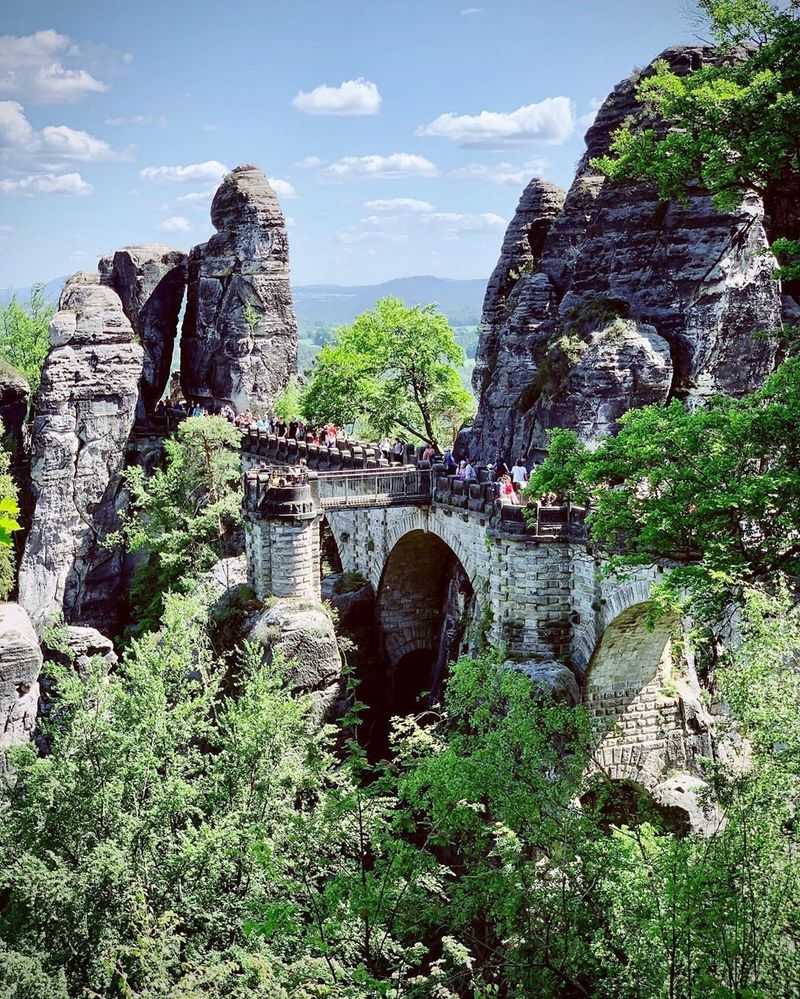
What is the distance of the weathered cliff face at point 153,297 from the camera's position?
59.0 meters

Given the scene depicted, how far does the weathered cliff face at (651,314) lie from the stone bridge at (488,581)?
12.7 feet

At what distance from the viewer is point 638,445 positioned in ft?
50.6

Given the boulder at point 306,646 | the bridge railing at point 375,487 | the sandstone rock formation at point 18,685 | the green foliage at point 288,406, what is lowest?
the sandstone rock formation at point 18,685

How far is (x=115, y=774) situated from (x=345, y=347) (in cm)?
3356

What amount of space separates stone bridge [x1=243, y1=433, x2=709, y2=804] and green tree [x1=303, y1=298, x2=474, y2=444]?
1160 cm

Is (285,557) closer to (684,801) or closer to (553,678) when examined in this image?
(553,678)

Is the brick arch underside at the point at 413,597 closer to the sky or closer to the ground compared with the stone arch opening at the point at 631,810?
closer to the sky

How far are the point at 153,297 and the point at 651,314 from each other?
33033 millimetres

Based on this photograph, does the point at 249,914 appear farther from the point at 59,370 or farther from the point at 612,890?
the point at 59,370

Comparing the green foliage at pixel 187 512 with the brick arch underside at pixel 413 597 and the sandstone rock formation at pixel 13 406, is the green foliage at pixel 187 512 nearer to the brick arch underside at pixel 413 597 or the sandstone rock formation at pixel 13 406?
the brick arch underside at pixel 413 597

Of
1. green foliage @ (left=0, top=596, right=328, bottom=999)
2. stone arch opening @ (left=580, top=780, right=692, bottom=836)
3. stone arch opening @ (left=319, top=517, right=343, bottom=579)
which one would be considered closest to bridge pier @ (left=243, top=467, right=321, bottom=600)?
stone arch opening @ (left=319, top=517, right=343, bottom=579)

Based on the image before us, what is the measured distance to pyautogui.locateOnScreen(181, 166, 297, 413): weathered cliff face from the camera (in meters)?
55.7

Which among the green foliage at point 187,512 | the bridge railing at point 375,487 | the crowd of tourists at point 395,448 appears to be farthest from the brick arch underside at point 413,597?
the green foliage at point 187,512

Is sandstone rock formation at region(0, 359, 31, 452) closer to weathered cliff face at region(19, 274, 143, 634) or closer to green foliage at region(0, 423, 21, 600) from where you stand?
green foliage at region(0, 423, 21, 600)
